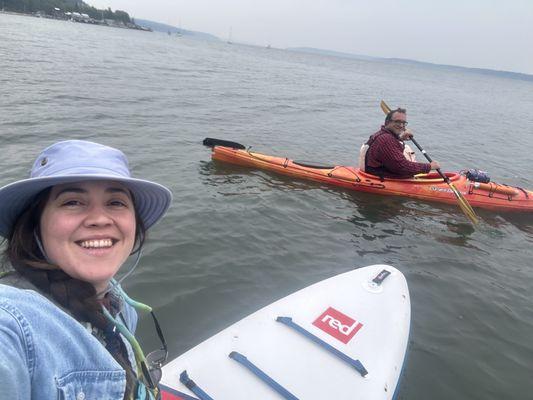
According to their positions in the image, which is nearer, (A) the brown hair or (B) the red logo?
(A) the brown hair

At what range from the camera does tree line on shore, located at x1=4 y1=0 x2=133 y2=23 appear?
9424cm

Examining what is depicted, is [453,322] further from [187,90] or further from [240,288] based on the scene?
[187,90]

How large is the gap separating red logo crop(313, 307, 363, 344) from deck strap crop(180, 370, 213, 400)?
1.24 metres

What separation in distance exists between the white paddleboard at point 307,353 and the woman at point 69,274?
1233mm

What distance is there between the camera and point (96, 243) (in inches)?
59.2

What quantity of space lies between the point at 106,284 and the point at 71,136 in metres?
9.74

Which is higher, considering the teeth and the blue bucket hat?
the blue bucket hat

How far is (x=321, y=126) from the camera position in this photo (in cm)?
1698

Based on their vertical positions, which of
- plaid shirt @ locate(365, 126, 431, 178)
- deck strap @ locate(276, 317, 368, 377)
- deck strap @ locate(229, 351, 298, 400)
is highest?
plaid shirt @ locate(365, 126, 431, 178)

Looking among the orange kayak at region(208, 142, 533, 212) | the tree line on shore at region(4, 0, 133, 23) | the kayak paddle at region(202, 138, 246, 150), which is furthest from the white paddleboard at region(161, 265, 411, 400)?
the tree line on shore at region(4, 0, 133, 23)

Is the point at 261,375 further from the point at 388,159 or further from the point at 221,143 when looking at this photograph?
the point at 221,143

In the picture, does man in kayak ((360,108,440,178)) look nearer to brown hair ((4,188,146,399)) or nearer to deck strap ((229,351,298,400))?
deck strap ((229,351,298,400))

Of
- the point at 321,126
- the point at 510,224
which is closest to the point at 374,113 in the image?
the point at 321,126

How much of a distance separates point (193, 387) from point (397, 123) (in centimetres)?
689
